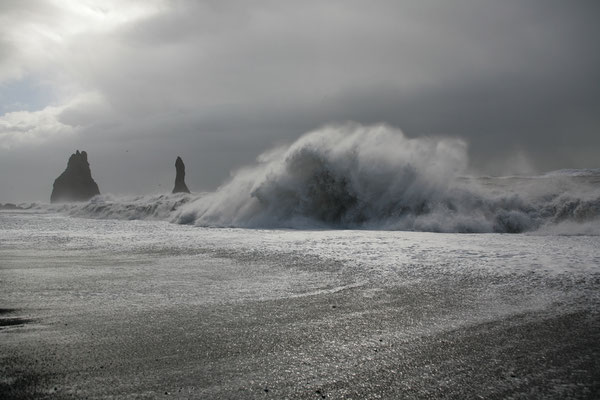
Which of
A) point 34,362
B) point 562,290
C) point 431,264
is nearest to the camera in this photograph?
point 34,362

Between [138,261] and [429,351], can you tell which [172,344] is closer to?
[429,351]

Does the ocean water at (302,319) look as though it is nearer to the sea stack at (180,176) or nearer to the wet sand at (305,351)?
the wet sand at (305,351)

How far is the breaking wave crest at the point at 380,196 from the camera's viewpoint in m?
13.8

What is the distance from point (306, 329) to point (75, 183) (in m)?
113

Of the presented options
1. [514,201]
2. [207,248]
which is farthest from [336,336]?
[514,201]

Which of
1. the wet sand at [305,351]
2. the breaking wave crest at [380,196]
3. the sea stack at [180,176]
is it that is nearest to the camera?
the wet sand at [305,351]

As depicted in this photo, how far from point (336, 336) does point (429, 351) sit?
64 cm

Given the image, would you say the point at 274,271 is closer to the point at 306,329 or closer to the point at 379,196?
the point at 306,329

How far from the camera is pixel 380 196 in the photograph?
17.1 metres

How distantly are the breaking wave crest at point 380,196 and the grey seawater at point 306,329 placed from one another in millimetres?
7885

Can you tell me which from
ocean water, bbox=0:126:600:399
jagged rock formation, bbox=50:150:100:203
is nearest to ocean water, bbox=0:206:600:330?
ocean water, bbox=0:126:600:399

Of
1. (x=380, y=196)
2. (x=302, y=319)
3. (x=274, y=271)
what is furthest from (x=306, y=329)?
(x=380, y=196)

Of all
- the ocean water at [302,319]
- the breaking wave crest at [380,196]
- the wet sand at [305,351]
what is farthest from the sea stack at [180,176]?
the wet sand at [305,351]

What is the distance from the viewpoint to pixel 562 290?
455 centimetres
